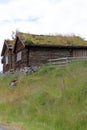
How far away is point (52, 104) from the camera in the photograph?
22734 millimetres

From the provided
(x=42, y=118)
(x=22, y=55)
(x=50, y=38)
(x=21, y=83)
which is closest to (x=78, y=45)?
(x=50, y=38)

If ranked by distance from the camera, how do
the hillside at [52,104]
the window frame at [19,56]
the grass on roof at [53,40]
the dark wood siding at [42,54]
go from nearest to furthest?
the hillside at [52,104], the dark wood siding at [42,54], the grass on roof at [53,40], the window frame at [19,56]

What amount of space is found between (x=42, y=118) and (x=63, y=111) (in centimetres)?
124

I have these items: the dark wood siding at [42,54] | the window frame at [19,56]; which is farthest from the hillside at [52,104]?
the window frame at [19,56]

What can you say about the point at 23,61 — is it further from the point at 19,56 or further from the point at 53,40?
the point at 53,40

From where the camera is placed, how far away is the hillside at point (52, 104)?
18625 mm

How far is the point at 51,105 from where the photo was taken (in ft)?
74.4

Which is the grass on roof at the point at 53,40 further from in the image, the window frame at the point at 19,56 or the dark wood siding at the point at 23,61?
the window frame at the point at 19,56

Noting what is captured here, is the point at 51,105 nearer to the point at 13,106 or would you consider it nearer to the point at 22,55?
the point at 13,106

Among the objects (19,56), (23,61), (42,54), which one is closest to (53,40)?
(42,54)

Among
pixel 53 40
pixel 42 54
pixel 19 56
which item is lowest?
pixel 19 56

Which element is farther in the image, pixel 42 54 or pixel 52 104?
pixel 42 54

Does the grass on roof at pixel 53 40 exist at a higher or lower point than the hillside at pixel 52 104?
higher

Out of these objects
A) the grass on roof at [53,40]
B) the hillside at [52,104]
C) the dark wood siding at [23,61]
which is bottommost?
the hillside at [52,104]
